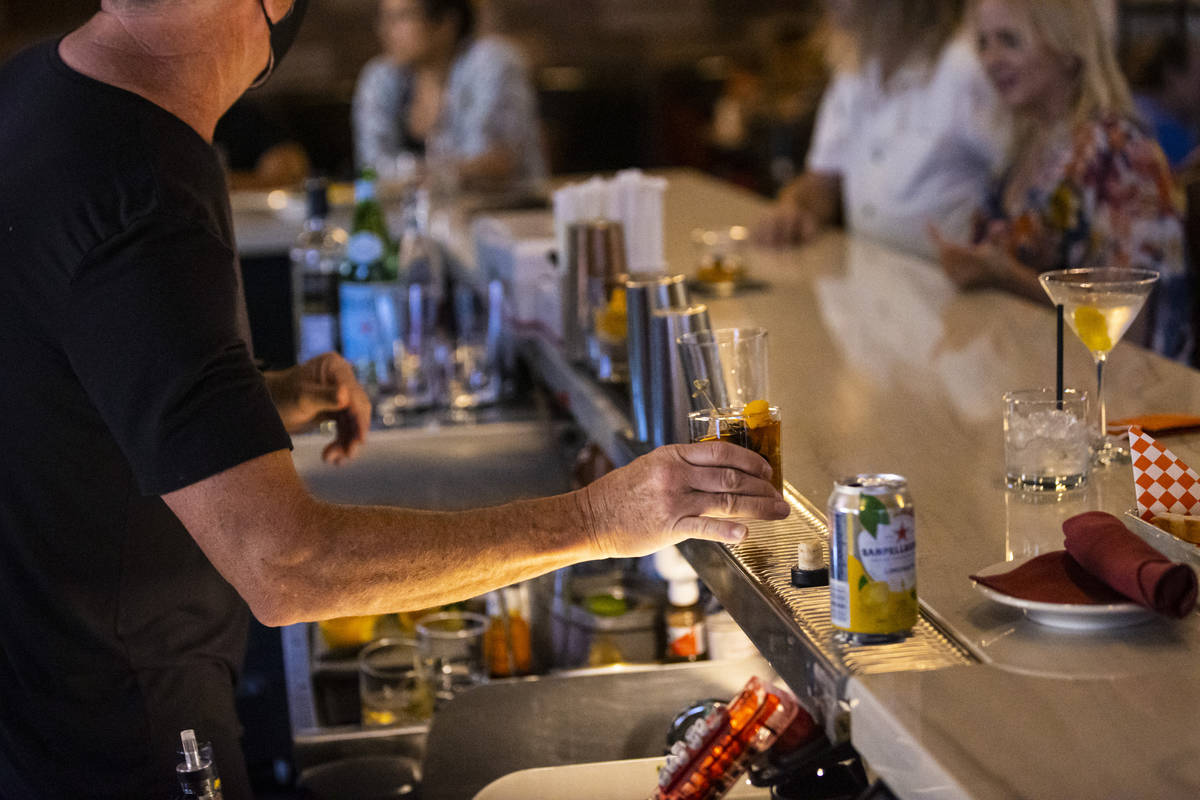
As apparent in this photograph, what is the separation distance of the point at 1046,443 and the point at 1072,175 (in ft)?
4.47

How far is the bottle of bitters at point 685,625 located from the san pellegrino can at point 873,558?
0.76 meters

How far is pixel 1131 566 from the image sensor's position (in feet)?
3.27

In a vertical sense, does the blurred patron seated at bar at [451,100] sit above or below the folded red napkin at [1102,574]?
above

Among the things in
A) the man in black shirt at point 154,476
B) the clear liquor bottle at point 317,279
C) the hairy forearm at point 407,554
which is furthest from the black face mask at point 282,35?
the clear liquor bottle at point 317,279

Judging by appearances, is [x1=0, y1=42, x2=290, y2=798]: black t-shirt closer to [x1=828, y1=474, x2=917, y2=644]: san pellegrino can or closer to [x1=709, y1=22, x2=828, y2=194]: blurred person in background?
[x1=828, y1=474, x2=917, y2=644]: san pellegrino can

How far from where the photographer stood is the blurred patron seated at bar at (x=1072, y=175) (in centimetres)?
244

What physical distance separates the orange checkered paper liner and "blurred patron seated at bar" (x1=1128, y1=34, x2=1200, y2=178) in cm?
395

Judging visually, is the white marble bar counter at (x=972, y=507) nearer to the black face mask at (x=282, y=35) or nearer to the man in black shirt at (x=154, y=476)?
the man in black shirt at (x=154, y=476)

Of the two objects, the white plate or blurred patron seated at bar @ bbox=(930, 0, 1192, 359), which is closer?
the white plate

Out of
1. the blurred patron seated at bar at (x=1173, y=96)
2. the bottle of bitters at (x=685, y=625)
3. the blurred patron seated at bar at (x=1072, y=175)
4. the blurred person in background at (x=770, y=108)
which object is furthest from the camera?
the blurred person in background at (x=770, y=108)

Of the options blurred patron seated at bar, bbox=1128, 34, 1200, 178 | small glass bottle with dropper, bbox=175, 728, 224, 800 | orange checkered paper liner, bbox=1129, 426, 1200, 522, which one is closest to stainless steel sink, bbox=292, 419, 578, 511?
small glass bottle with dropper, bbox=175, 728, 224, 800

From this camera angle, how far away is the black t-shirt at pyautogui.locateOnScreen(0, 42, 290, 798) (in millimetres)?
1083

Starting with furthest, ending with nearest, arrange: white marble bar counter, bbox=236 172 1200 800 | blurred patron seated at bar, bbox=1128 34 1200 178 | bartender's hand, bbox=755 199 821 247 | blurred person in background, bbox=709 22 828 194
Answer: blurred person in background, bbox=709 22 828 194, blurred patron seated at bar, bbox=1128 34 1200 178, bartender's hand, bbox=755 199 821 247, white marble bar counter, bbox=236 172 1200 800

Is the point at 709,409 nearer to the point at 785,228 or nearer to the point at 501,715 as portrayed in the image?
the point at 501,715
